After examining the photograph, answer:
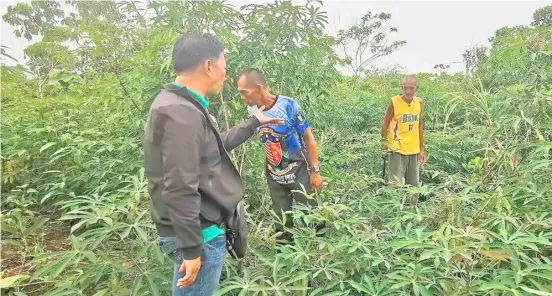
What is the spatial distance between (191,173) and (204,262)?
0.36 metres

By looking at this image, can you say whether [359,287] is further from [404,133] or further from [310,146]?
[404,133]

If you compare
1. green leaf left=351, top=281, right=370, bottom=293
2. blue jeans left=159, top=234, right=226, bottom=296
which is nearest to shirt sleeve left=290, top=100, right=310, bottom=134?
green leaf left=351, top=281, right=370, bottom=293

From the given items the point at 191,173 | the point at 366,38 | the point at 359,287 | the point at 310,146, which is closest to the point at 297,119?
the point at 310,146

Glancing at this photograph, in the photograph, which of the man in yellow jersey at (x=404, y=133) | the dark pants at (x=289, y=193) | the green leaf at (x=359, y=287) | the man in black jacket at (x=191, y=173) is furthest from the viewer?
the man in yellow jersey at (x=404, y=133)

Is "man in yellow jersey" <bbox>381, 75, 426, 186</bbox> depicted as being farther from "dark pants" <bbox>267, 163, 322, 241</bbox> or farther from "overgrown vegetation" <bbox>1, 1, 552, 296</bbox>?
"dark pants" <bbox>267, 163, 322, 241</bbox>

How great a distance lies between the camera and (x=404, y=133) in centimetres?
393

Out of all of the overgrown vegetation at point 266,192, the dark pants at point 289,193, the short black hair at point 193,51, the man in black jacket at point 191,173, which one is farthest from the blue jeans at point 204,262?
the dark pants at point 289,193

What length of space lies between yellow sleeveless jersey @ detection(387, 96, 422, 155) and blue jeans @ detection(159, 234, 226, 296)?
2.78 m

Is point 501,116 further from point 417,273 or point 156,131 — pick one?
point 156,131

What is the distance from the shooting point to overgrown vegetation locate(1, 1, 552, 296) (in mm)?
1755

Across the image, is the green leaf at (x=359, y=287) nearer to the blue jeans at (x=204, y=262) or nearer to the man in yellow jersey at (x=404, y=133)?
the blue jeans at (x=204, y=262)

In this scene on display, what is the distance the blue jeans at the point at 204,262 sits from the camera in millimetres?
1403

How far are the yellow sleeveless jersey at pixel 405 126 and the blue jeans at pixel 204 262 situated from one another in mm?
2784

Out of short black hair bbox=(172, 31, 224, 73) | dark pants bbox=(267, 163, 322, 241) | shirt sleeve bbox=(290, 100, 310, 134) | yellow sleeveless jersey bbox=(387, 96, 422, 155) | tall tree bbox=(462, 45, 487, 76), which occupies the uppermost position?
tall tree bbox=(462, 45, 487, 76)
